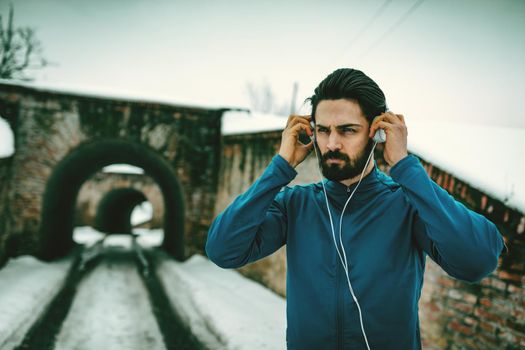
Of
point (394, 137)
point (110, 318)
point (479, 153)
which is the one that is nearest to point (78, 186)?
point (110, 318)

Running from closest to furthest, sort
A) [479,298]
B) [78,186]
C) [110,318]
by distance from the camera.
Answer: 1. [479,298]
2. [110,318]
3. [78,186]

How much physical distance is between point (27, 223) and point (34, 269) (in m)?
1.44

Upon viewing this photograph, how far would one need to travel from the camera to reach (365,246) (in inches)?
55.5

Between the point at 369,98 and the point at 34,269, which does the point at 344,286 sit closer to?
the point at 369,98

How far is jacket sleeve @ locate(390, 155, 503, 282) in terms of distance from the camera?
1.21 meters

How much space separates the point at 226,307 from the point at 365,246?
4994mm

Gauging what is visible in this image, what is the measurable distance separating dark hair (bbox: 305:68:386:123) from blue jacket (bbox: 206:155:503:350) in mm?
331

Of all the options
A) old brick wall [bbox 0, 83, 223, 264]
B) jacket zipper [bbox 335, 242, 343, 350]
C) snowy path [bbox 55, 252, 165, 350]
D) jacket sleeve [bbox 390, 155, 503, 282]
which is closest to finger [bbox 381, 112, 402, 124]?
jacket sleeve [bbox 390, 155, 503, 282]

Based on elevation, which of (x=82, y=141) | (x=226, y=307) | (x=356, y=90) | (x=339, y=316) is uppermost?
(x=356, y=90)

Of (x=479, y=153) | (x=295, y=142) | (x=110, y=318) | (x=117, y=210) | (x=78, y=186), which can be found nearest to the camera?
(x=295, y=142)

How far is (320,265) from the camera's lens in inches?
57.1

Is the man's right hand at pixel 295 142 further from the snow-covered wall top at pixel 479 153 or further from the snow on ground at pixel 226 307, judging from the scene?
the snow on ground at pixel 226 307

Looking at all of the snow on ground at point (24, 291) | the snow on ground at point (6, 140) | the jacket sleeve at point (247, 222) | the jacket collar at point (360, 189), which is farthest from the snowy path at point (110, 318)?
the jacket collar at point (360, 189)

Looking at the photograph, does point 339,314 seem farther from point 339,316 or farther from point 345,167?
point 345,167
